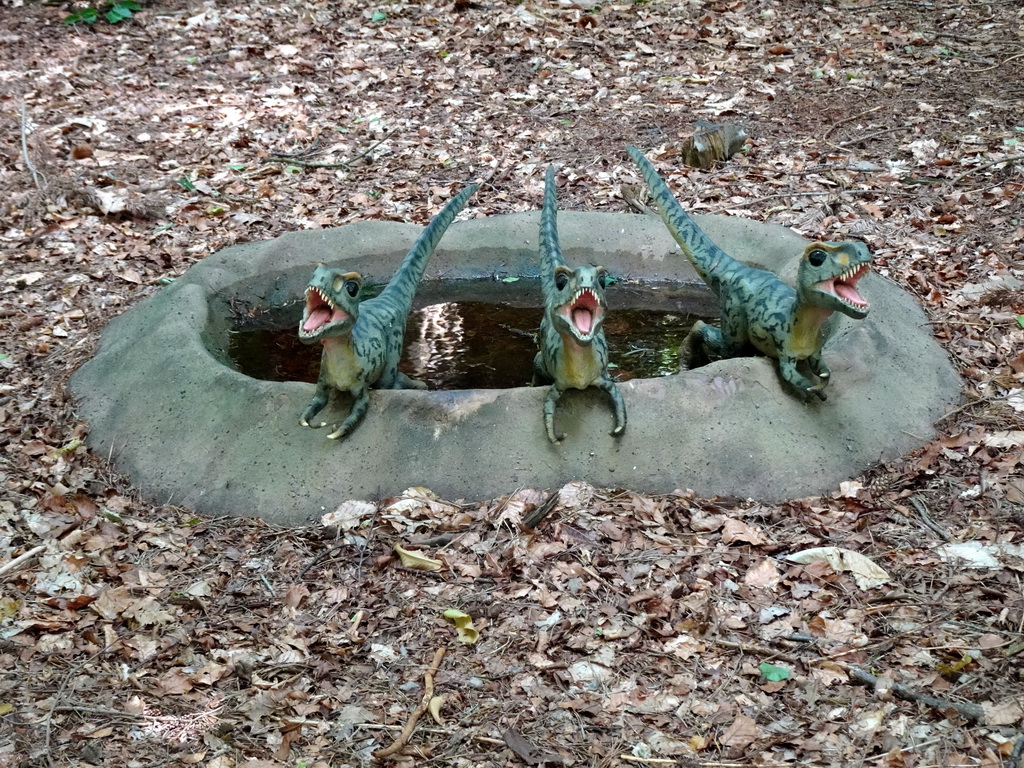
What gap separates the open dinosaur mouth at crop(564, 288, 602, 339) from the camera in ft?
13.4

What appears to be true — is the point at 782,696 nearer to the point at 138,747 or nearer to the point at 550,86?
the point at 138,747

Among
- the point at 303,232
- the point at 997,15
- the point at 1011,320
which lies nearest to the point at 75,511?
the point at 303,232

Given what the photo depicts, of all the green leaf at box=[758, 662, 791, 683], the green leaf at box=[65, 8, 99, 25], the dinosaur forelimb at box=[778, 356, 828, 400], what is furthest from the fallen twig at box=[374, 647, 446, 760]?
the green leaf at box=[65, 8, 99, 25]

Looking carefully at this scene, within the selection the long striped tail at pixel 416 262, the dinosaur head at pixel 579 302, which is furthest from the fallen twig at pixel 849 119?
the dinosaur head at pixel 579 302

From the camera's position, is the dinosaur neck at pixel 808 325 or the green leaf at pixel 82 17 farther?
the green leaf at pixel 82 17

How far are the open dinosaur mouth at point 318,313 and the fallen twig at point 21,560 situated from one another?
1.42 meters

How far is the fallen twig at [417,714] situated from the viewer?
11.2 ft

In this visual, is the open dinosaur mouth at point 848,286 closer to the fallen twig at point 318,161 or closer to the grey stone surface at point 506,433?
the grey stone surface at point 506,433

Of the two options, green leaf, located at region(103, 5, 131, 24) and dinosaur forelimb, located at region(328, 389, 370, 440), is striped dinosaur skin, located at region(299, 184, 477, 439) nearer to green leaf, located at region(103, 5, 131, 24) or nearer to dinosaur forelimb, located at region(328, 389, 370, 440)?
dinosaur forelimb, located at region(328, 389, 370, 440)

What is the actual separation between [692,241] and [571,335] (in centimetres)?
146

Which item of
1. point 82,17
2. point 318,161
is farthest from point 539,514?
point 82,17

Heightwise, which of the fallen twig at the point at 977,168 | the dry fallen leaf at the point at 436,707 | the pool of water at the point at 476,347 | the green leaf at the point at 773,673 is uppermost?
the dry fallen leaf at the point at 436,707

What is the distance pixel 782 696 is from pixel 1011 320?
3.08 m

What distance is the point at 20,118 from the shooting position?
30.3 ft
